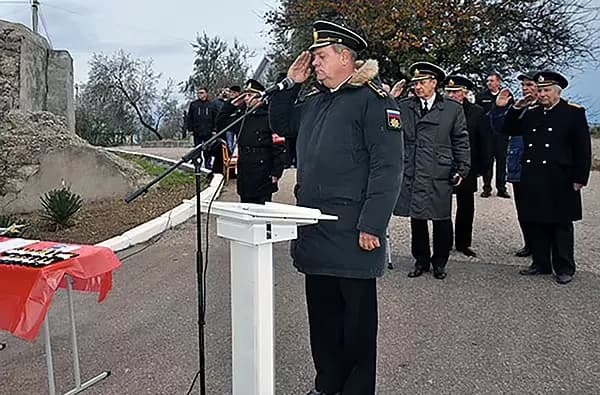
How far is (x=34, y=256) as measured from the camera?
10.1 ft

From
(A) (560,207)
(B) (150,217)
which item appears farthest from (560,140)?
(B) (150,217)

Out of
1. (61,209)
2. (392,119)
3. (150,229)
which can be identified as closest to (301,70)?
(392,119)

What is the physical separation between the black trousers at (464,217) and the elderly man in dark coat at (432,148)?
1.04m

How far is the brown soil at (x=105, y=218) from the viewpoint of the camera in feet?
24.6

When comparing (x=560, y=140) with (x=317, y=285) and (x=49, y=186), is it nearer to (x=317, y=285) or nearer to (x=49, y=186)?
(x=317, y=285)

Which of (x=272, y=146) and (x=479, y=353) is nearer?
(x=479, y=353)

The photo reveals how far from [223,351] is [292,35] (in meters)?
15.3

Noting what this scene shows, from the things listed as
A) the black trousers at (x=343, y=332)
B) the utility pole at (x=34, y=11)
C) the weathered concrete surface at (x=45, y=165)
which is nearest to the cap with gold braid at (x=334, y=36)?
the black trousers at (x=343, y=332)

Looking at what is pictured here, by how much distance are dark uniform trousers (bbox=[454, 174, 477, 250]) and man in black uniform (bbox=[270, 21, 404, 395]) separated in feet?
13.0

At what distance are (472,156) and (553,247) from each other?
1.42 meters

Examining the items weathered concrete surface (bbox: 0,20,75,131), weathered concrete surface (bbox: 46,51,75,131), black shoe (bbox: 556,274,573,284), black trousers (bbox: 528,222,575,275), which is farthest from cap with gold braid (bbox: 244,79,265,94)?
weathered concrete surface (bbox: 46,51,75,131)

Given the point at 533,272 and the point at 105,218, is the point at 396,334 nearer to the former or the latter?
the point at 533,272

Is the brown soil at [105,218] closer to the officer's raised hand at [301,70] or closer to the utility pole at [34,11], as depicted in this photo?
the officer's raised hand at [301,70]

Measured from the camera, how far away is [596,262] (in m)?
6.62
